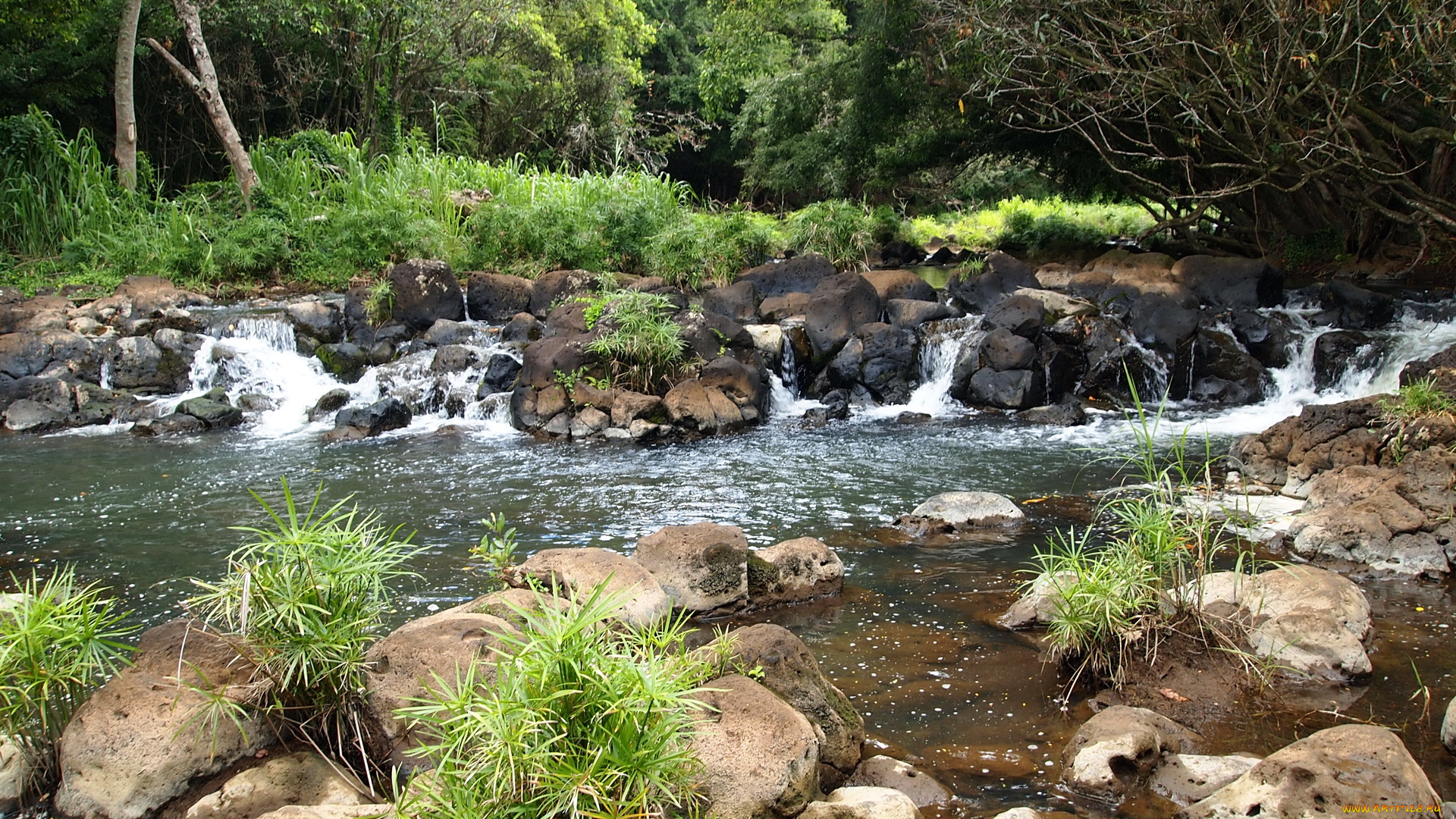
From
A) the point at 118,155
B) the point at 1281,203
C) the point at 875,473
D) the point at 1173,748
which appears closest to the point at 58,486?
the point at 875,473

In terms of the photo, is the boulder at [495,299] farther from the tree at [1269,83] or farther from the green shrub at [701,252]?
the tree at [1269,83]

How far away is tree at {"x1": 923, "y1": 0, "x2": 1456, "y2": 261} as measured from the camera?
33.6 feet

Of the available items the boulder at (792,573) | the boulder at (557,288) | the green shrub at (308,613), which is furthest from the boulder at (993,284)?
the green shrub at (308,613)

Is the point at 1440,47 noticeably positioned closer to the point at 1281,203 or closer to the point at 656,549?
the point at 1281,203

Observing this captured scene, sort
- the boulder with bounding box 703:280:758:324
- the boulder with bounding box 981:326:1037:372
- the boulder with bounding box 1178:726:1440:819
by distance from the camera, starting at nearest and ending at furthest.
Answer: the boulder with bounding box 1178:726:1440:819 → the boulder with bounding box 981:326:1037:372 → the boulder with bounding box 703:280:758:324

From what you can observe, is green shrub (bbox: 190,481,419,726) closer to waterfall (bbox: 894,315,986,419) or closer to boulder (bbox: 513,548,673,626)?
boulder (bbox: 513,548,673,626)

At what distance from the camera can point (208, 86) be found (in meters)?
16.5

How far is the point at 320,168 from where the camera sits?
1802cm

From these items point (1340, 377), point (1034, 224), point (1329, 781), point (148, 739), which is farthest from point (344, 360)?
point (1034, 224)

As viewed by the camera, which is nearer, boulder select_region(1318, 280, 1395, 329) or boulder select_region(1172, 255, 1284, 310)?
boulder select_region(1318, 280, 1395, 329)

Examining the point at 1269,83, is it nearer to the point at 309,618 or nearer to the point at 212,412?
the point at 309,618

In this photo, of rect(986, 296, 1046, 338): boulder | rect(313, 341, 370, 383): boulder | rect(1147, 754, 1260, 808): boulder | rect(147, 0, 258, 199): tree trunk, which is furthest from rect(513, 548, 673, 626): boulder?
rect(147, 0, 258, 199): tree trunk

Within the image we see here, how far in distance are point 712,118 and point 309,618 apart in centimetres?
2486

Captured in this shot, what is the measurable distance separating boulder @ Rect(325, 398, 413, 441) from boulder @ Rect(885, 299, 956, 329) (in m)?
6.27
